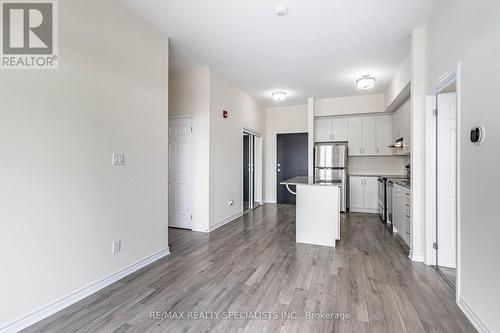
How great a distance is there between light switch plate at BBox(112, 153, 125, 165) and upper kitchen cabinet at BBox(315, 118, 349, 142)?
5069mm

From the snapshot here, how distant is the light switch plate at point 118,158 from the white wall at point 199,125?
5.73 ft

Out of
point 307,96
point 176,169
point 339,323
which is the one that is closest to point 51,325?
point 339,323

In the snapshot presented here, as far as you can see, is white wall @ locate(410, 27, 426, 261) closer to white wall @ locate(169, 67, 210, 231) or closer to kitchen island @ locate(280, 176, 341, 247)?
kitchen island @ locate(280, 176, 341, 247)

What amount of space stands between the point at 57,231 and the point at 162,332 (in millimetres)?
1151

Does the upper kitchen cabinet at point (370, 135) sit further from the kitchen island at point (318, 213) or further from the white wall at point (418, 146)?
the white wall at point (418, 146)

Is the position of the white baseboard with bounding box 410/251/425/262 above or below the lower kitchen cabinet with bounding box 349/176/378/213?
below

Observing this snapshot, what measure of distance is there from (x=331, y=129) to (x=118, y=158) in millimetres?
5252

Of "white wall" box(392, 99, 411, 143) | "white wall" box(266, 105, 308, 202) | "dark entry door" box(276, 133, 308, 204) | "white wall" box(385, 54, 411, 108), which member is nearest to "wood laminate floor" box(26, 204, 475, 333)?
"white wall" box(392, 99, 411, 143)

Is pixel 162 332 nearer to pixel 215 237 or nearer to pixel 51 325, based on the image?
pixel 51 325

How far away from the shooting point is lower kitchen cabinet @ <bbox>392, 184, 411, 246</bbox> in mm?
3262

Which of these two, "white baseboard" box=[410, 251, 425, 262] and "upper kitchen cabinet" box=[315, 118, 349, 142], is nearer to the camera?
"white baseboard" box=[410, 251, 425, 262]

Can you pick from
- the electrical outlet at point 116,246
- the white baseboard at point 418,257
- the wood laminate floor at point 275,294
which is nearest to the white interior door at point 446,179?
the white baseboard at point 418,257

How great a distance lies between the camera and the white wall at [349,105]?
5.73 metres

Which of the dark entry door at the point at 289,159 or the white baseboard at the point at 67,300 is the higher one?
the dark entry door at the point at 289,159
